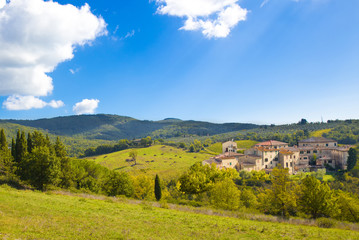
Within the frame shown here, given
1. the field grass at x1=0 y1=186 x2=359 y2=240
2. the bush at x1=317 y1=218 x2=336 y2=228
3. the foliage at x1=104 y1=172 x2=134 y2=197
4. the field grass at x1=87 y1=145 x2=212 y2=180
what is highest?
the field grass at x1=0 y1=186 x2=359 y2=240

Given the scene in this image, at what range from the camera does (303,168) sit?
74875 millimetres

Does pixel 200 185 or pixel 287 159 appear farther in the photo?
pixel 287 159

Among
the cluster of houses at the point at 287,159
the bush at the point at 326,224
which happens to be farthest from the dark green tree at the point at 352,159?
the bush at the point at 326,224

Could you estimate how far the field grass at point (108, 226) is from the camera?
12086 mm

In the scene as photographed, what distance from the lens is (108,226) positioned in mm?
14281

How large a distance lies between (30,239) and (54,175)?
22.5 m

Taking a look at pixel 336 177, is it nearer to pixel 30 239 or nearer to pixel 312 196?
pixel 312 196

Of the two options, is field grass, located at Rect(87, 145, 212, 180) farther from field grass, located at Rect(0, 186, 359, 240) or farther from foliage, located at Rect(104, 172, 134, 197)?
field grass, located at Rect(0, 186, 359, 240)

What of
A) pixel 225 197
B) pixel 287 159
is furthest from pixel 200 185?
pixel 287 159

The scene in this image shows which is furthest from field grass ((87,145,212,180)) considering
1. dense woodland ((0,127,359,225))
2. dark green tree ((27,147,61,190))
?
dark green tree ((27,147,61,190))

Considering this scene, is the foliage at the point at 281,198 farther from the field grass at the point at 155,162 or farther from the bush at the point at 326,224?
the field grass at the point at 155,162

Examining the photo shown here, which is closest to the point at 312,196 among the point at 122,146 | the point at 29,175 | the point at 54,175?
the point at 54,175

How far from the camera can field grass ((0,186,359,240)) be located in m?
12.1

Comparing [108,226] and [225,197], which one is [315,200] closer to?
[225,197]
